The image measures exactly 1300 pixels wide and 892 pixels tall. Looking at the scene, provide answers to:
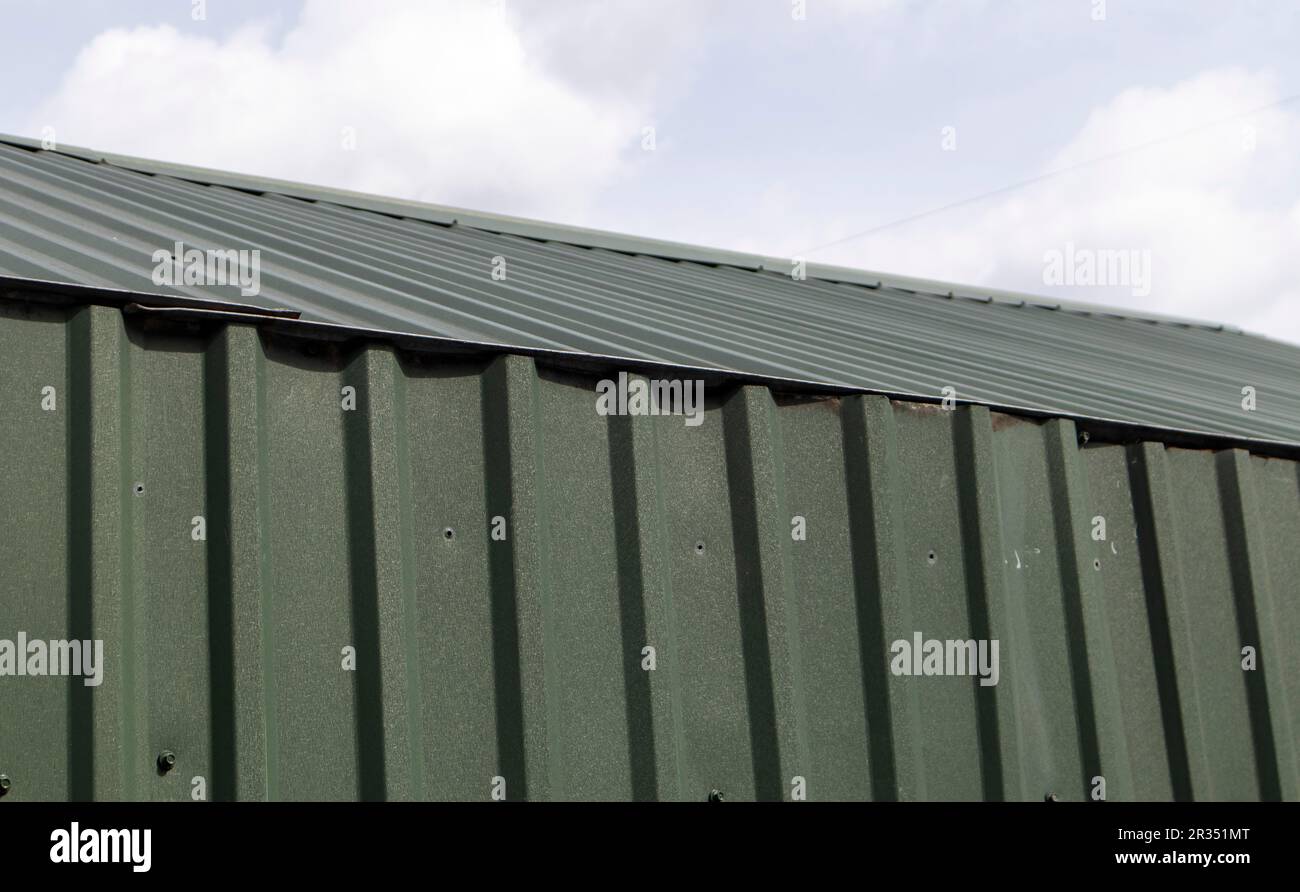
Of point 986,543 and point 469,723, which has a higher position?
point 986,543

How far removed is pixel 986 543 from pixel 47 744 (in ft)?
10.7

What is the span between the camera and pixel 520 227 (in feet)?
29.7

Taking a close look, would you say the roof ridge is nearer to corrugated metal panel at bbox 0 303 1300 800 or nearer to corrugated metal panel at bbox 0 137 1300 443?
corrugated metal panel at bbox 0 137 1300 443

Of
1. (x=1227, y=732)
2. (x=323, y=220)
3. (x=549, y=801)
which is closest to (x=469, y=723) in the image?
(x=549, y=801)

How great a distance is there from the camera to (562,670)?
383 centimetres

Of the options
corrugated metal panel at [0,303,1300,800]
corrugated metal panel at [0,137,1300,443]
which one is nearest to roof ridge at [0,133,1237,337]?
corrugated metal panel at [0,137,1300,443]

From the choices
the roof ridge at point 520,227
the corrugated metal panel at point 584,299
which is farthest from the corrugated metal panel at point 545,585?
the roof ridge at point 520,227

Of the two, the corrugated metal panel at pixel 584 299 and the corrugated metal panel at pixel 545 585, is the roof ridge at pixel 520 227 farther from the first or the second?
the corrugated metal panel at pixel 545 585

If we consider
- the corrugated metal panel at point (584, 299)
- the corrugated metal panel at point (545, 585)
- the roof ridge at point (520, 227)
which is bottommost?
the corrugated metal panel at point (545, 585)

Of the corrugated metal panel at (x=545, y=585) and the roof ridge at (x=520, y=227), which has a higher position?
the roof ridge at (x=520, y=227)

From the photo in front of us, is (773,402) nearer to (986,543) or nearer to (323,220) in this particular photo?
(986,543)

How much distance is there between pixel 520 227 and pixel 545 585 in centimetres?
563

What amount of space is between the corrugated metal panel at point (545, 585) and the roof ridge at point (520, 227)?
15.3 ft

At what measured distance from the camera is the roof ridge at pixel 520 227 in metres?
7.71
